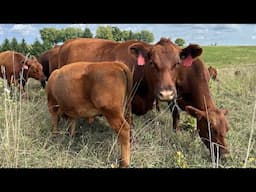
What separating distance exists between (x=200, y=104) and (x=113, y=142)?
1.27 metres

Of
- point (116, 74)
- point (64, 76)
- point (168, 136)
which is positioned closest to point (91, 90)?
point (116, 74)

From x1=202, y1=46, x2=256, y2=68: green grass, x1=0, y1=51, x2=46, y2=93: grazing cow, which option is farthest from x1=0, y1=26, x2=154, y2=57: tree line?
x1=0, y1=51, x2=46, y2=93: grazing cow

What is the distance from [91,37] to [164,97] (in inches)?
96.7

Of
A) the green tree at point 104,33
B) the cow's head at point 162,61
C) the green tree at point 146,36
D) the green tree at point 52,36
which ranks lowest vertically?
the cow's head at point 162,61

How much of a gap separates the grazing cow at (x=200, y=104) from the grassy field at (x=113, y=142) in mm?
184

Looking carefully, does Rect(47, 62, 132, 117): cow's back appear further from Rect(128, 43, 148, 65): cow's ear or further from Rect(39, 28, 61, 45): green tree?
Rect(39, 28, 61, 45): green tree

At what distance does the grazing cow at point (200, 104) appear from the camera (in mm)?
3994

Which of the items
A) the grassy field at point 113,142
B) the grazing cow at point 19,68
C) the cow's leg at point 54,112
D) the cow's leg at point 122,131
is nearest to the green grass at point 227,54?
the grassy field at point 113,142

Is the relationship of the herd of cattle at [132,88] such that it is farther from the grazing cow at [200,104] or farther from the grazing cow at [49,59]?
the grazing cow at [49,59]

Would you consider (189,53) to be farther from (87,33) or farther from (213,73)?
(213,73)

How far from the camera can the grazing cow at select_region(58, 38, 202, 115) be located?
4.04 metres

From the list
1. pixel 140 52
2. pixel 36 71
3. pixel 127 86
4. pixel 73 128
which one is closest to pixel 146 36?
pixel 140 52

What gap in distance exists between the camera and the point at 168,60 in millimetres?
4129

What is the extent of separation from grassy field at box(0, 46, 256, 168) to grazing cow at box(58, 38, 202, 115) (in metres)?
0.28
